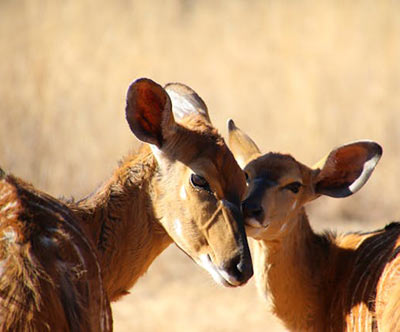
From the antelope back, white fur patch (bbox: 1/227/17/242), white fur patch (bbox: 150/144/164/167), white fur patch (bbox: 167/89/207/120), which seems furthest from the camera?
white fur patch (bbox: 167/89/207/120)

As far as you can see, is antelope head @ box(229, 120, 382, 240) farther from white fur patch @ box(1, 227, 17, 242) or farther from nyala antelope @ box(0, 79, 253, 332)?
white fur patch @ box(1, 227, 17, 242)

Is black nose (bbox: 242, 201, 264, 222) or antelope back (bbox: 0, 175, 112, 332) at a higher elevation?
black nose (bbox: 242, 201, 264, 222)

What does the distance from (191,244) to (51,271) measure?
104 centimetres

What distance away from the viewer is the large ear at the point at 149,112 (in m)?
4.05

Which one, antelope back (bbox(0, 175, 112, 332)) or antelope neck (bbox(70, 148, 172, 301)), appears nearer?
antelope back (bbox(0, 175, 112, 332))

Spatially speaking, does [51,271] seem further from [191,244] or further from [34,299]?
[191,244]

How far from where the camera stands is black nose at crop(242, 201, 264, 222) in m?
4.72

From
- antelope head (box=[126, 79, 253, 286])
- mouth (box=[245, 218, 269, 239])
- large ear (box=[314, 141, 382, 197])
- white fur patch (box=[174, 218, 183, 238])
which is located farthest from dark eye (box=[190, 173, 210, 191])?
large ear (box=[314, 141, 382, 197])

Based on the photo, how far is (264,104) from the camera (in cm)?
1151

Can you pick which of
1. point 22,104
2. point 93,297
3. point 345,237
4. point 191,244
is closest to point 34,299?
point 93,297

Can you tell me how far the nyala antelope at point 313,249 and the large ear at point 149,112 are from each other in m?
0.86

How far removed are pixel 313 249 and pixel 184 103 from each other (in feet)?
4.78

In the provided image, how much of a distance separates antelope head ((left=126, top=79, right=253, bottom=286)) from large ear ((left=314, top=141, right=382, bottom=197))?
1346 millimetres

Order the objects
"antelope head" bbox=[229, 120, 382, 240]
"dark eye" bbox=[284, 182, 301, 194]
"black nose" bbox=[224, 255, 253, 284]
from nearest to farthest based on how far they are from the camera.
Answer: "black nose" bbox=[224, 255, 253, 284], "antelope head" bbox=[229, 120, 382, 240], "dark eye" bbox=[284, 182, 301, 194]
